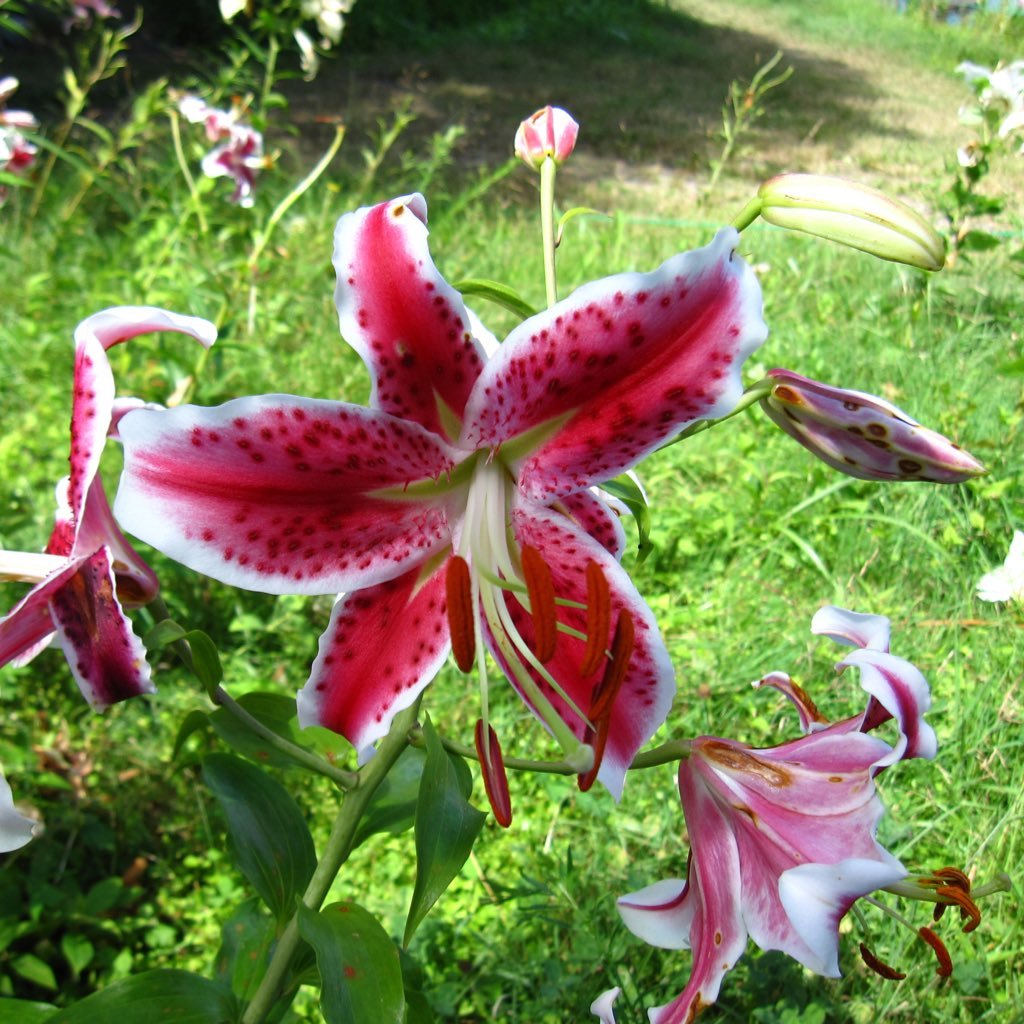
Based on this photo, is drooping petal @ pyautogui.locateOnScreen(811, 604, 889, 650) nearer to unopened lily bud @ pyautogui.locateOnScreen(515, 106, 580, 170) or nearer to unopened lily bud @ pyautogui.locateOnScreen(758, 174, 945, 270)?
unopened lily bud @ pyautogui.locateOnScreen(758, 174, 945, 270)

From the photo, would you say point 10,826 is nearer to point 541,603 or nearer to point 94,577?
point 94,577

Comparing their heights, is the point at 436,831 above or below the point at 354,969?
above

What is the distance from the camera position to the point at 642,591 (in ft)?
6.41

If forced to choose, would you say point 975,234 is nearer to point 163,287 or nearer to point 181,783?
point 163,287

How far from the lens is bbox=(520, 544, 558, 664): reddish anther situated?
604 mm

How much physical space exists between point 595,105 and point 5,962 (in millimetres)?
6242

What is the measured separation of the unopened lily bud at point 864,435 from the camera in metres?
0.67

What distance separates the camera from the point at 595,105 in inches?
263

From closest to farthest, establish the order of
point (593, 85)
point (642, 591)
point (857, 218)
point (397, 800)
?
point (857, 218) < point (397, 800) < point (642, 591) < point (593, 85)

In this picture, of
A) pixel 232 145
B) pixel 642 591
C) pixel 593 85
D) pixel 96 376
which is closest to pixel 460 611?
pixel 96 376

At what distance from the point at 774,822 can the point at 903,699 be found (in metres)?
0.12

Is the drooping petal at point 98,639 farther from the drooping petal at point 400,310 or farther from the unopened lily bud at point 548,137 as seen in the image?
the unopened lily bud at point 548,137

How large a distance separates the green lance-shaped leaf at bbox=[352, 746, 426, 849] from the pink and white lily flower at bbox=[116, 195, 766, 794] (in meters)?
0.29

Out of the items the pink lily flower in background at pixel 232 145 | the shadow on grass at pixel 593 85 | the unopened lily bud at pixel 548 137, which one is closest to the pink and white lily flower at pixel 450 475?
the unopened lily bud at pixel 548 137
